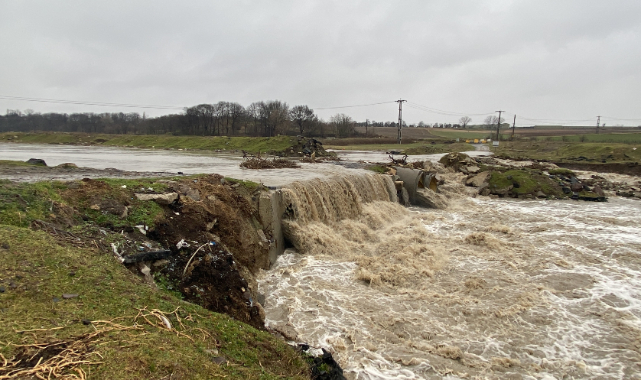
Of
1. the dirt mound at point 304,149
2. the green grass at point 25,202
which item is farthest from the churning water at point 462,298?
the dirt mound at point 304,149

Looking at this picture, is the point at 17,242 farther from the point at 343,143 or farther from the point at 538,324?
the point at 343,143

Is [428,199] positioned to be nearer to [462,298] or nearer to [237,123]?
[462,298]

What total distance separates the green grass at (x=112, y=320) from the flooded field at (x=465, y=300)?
2464 millimetres

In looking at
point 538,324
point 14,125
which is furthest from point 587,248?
point 14,125

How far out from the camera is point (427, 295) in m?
9.21

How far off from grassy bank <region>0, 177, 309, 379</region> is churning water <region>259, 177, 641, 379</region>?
8.11 ft

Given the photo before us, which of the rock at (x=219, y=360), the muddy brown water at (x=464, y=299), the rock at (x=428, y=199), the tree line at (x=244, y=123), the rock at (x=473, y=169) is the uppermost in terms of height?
the tree line at (x=244, y=123)

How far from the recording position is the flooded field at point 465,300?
6.60 metres

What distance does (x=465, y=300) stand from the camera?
8.91 m

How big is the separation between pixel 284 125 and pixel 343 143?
59.4 ft

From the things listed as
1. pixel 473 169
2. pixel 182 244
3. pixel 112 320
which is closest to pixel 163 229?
pixel 182 244

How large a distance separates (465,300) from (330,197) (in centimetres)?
812

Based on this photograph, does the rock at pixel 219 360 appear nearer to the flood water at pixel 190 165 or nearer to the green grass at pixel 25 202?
the green grass at pixel 25 202

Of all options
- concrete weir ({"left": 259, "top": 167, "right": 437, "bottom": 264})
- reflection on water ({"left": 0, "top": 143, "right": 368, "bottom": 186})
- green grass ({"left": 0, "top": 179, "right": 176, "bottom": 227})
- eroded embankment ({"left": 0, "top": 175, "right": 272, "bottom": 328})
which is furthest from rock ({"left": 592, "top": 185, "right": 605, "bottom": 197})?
green grass ({"left": 0, "top": 179, "right": 176, "bottom": 227})
